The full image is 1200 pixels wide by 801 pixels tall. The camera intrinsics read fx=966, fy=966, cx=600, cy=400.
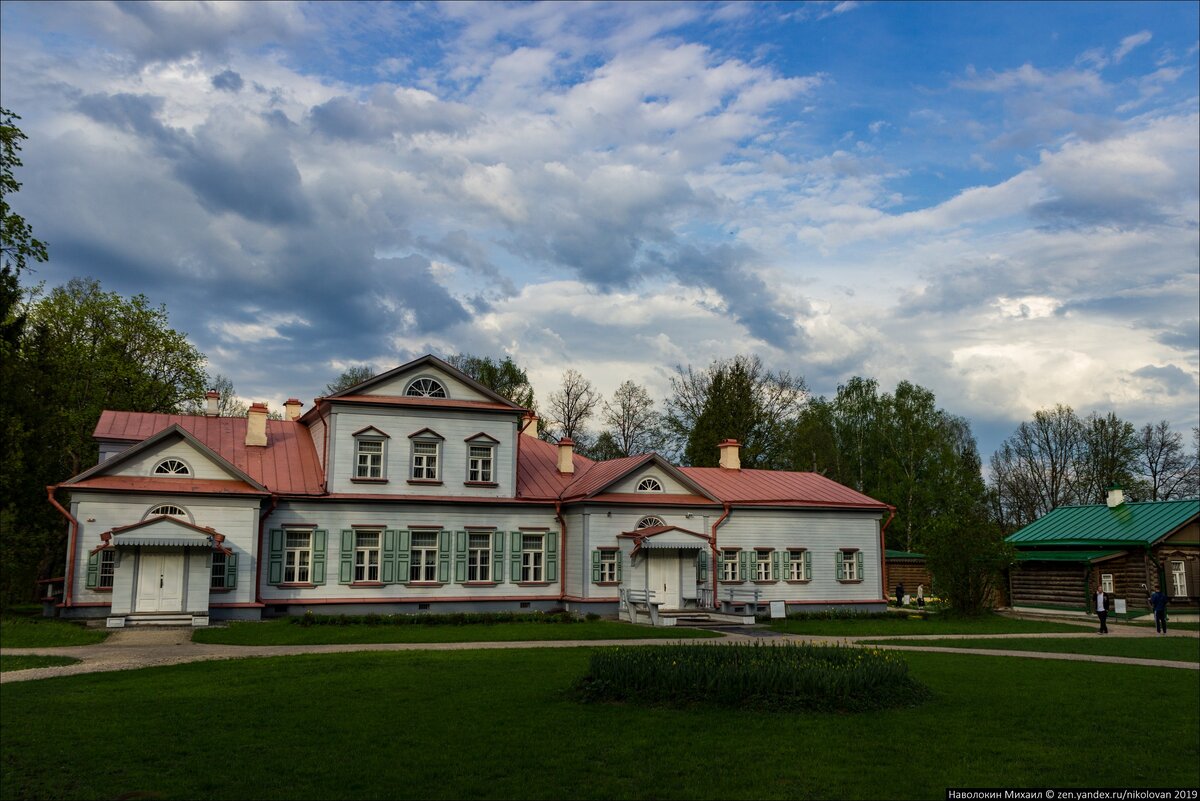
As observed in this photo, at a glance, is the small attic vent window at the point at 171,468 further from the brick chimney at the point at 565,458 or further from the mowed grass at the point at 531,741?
the mowed grass at the point at 531,741

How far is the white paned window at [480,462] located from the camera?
104ft

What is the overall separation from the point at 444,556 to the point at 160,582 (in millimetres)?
8360

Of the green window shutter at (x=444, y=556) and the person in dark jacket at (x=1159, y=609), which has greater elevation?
the green window shutter at (x=444, y=556)

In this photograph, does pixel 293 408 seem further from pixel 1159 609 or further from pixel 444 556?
pixel 1159 609

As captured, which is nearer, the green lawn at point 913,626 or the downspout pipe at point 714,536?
the green lawn at point 913,626

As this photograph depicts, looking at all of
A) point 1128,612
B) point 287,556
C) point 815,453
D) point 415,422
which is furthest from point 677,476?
point 815,453

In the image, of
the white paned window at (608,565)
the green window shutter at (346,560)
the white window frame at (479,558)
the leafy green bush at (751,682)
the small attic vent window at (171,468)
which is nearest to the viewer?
the leafy green bush at (751,682)

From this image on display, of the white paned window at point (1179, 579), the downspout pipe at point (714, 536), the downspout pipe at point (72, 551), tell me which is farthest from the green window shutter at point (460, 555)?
the white paned window at point (1179, 579)

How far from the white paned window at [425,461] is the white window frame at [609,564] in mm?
6049

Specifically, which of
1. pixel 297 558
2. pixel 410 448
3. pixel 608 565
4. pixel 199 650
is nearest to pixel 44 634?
pixel 199 650

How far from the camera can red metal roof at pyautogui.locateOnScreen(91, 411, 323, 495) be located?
29875mm

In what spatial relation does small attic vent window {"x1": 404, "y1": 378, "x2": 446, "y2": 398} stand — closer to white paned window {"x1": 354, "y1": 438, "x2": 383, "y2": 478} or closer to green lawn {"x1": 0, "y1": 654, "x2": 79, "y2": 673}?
white paned window {"x1": 354, "y1": 438, "x2": 383, "y2": 478}

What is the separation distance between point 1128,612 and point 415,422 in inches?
1070

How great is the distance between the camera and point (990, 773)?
9.77 m
